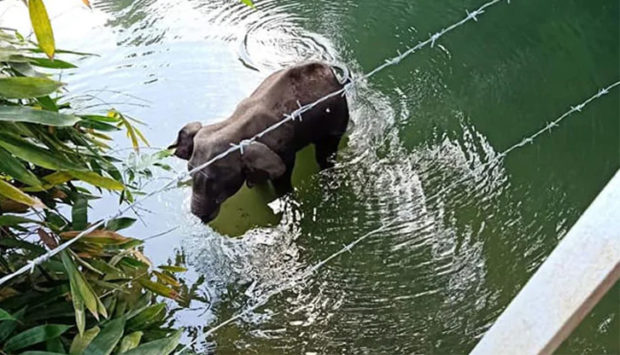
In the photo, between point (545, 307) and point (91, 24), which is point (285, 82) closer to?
point (91, 24)

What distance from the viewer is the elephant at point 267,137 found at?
2.53 metres

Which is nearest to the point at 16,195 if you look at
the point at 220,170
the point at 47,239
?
the point at 47,239

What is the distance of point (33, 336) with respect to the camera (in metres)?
1.42

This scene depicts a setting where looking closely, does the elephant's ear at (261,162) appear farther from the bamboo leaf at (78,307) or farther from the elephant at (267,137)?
the bamboo leaf at (78,307)

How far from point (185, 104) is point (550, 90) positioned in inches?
64.7

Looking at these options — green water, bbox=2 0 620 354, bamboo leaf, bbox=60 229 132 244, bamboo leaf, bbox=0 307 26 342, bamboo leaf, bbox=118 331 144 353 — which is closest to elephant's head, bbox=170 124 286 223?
green water, bbox=2 0 620 354

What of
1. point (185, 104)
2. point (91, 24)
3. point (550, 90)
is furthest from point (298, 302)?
point (91, 24)

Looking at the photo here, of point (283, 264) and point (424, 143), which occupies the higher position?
point (424, 143)

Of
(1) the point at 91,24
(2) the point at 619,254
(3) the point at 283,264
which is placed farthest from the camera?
(1) the point at 91,24

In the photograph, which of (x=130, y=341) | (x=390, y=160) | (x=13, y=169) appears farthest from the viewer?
(x=390, y=160)

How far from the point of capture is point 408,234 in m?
2.55

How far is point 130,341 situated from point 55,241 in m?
0.28

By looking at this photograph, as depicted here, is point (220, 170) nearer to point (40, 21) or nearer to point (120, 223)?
point (120, 223)

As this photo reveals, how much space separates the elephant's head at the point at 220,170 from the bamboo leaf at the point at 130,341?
101 cm
